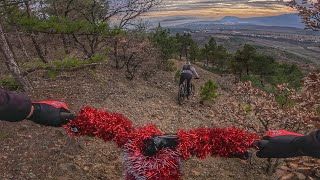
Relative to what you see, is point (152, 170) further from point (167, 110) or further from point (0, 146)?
point (167, 110)

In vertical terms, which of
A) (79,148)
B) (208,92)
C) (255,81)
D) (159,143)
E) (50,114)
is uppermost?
(50,114)

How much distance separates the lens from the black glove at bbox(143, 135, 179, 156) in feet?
10.3

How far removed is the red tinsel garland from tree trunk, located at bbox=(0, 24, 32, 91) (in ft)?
15.9

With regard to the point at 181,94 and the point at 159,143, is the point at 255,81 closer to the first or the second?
the point at 181,94

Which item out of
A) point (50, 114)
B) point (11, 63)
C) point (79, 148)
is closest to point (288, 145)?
point (50, 114)

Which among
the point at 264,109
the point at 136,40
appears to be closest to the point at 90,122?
the point at 264,109

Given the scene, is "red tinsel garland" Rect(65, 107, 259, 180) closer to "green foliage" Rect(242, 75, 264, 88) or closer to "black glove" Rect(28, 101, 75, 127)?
"black glove" Rect(28, 101, 75, 127)

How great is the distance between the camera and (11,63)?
7594mm

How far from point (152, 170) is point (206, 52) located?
100ft

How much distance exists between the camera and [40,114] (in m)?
3.05

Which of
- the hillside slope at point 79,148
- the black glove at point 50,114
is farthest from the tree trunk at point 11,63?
the black glove at point 50,114

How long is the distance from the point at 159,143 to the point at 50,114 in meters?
0.99

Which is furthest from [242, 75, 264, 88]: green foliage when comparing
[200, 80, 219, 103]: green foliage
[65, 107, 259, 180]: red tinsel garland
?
[65, 107, 259, 180]: red tinsel garland

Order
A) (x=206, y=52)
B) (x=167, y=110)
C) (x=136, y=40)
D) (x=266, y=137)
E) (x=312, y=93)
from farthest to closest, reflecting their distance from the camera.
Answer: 1. (x=206, y=52)
2. (x=136, y=40)
3. (x=167, y=110)
4. (x=312, y=93)
5. (x=266, y=137)
